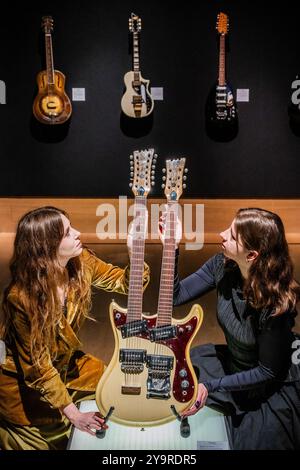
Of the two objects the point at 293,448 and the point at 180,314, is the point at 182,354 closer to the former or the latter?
the point at 293,448

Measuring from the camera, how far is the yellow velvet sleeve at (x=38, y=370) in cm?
214

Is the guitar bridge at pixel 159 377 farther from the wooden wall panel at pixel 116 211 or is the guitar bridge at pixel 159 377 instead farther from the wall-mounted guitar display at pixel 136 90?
the wooden wall panel at pixel 116 211

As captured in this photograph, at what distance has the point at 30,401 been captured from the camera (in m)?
2.24

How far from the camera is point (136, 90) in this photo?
16.0 feet

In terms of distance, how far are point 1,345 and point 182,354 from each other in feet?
2.44

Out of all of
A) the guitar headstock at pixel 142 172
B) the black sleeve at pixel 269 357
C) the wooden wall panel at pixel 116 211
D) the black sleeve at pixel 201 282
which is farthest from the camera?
the wooden wall panel at pixel 116 211

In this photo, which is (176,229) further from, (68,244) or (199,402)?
(199,402)

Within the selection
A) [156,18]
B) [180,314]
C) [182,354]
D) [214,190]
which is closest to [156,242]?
[214,190]

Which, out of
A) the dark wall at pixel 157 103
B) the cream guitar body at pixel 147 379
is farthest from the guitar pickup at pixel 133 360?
A: the dark wall at pixel 157 103

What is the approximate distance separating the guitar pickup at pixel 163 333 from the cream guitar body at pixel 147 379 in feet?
0.05

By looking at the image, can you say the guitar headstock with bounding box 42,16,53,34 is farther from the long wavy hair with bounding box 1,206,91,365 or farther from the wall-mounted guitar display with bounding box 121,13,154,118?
the long wavy hair with bounding box 1,206,91,365

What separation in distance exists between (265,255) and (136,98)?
3.07 meters

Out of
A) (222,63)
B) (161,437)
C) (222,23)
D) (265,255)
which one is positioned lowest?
(161,437)

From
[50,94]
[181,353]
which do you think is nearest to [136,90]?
[50,94]
